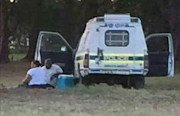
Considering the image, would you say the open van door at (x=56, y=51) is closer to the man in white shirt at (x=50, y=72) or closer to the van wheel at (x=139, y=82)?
the man in white shirt at (x=50, y=72)

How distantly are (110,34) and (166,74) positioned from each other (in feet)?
8.11

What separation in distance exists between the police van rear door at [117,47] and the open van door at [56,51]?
6.94ft

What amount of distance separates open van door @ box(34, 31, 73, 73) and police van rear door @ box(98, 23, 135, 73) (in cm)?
212

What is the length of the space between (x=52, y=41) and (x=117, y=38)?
10.7 ft

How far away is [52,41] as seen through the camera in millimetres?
17922

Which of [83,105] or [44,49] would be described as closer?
[83,105]

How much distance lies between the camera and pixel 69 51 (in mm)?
17359

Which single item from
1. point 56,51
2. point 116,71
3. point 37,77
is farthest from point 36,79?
point 56,51

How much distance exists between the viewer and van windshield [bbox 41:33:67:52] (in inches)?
677

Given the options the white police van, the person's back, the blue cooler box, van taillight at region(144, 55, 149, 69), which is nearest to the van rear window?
the white police van

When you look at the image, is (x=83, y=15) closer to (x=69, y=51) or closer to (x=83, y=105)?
(x=69, y=51)

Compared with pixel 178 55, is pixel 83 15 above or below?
above

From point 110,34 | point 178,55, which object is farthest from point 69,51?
point 178,55

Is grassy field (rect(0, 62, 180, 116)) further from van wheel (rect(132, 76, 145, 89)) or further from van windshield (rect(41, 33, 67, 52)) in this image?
van windshield (rect(41, 33, 67, 52))
